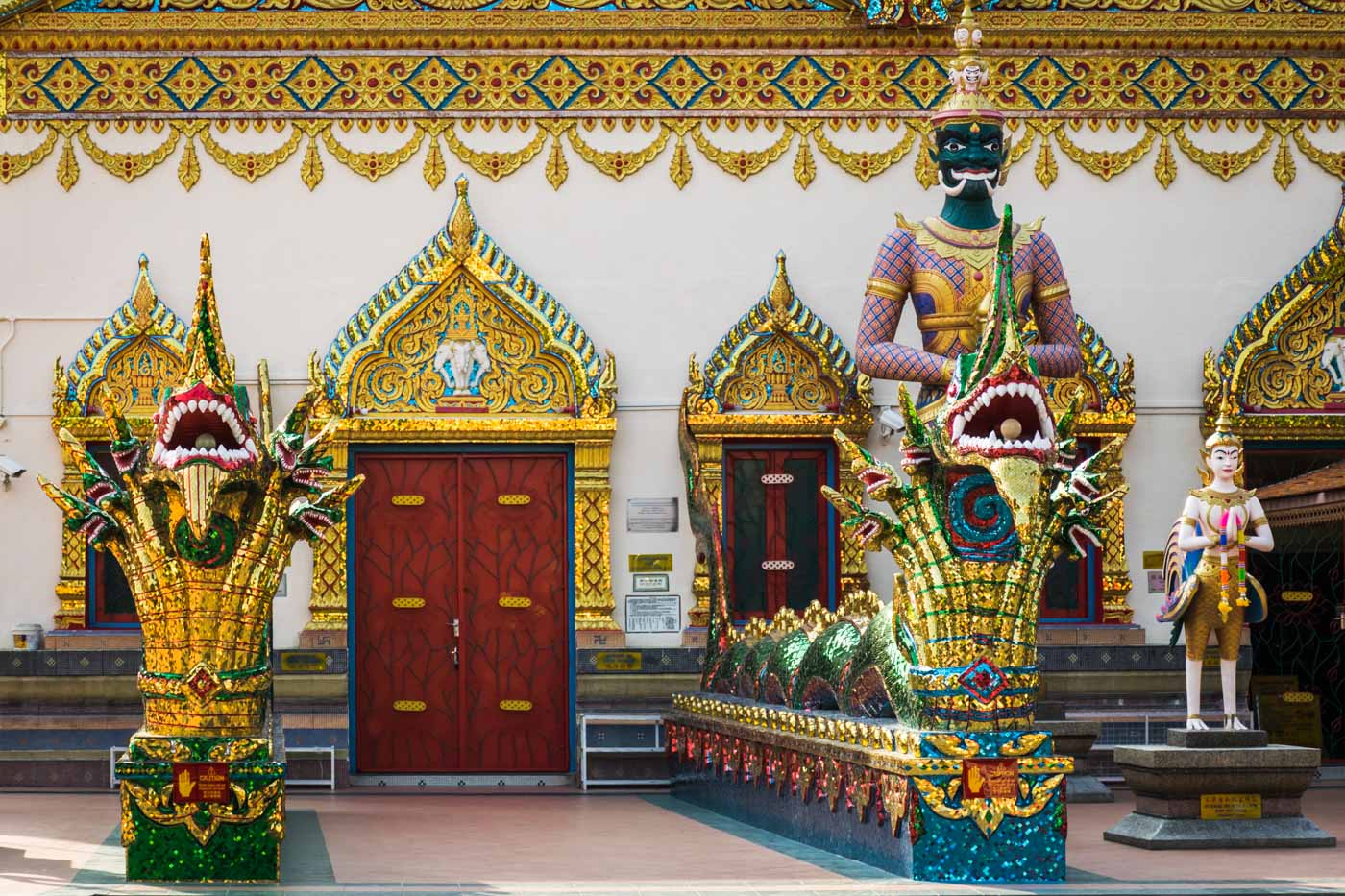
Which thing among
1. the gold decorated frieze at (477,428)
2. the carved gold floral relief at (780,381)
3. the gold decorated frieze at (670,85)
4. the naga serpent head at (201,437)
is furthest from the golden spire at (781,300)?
the naga serpent head at (201,437)

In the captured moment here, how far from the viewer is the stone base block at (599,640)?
12.8 meters

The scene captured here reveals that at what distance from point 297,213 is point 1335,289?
21.2 ft

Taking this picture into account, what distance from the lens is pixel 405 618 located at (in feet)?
42.4

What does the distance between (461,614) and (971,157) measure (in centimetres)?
464

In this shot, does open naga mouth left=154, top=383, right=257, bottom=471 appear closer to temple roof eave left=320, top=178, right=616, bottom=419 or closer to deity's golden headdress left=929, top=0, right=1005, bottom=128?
deity's golden headdress left=929, top=0, right=1005, bottom=128

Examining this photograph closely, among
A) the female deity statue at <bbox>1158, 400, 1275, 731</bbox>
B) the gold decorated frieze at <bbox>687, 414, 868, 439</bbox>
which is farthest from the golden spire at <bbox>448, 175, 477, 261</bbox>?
the female deity statue at <bbox>1158, 400, 1275, 731</bbox>

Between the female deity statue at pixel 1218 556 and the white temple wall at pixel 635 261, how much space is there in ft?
9.79

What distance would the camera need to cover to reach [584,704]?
12852mm

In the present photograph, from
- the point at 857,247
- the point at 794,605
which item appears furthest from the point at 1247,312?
the point at 794,605

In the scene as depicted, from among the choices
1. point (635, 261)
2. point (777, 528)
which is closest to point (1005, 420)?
point (777, 528)

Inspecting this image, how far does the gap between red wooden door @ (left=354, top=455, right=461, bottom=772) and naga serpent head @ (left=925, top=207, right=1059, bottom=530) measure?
17.7ft

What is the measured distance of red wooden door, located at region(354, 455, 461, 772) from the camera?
12.9m

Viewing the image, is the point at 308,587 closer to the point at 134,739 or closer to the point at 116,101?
the point at 116,101

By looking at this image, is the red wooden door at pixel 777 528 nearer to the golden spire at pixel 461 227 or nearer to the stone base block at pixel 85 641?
the golden spire at pixel 461 227
